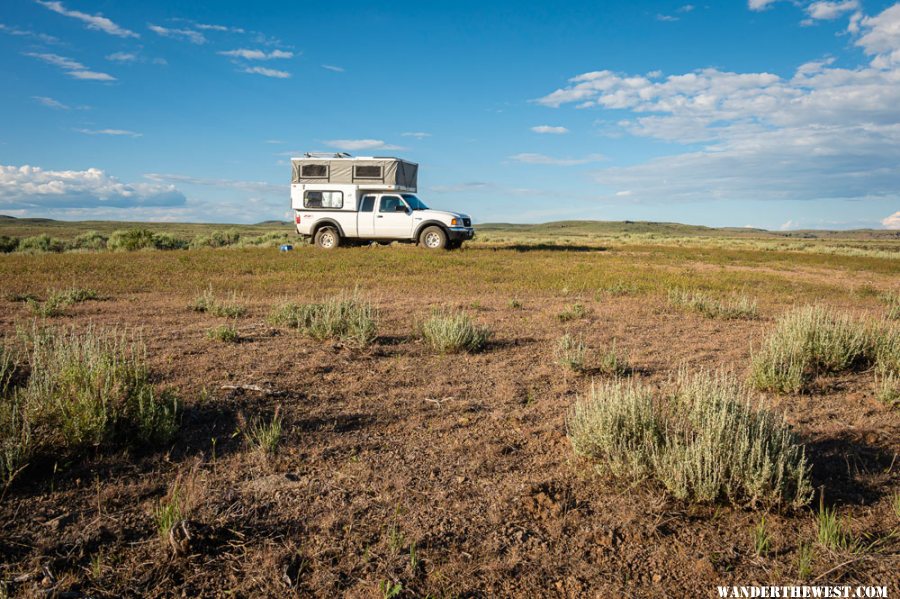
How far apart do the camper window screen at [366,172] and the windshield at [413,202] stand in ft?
4.03

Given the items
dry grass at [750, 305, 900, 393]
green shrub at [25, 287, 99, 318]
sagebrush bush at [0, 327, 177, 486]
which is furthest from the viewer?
green shrub at [25, 287, 99, 318]

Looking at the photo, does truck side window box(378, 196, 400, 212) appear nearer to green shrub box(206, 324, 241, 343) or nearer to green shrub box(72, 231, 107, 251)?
green shrub box(206, 324, 241, 343)

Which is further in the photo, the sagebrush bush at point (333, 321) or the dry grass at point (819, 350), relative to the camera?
the sagebrush bush at point (333, 321)

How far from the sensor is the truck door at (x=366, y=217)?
2095 centimetres

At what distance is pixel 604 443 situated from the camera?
12.4 ft

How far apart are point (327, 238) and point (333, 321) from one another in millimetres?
14998

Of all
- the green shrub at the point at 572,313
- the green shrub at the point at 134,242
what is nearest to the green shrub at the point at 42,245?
the green shrub at the point at 134,242

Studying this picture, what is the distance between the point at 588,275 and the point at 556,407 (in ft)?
35.2

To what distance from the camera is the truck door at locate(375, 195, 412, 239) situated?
20.8m

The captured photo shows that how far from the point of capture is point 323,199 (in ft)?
69.9

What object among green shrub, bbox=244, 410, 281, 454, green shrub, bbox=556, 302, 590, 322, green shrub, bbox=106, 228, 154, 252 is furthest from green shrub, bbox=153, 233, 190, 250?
green shrub, bbox=244, 410, 281, 454

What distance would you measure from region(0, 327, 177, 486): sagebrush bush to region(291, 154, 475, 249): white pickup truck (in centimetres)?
1671

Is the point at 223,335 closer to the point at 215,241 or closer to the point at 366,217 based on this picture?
the point at 366,217

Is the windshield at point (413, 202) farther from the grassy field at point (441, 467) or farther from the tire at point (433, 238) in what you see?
the grassy field at point (441, 467)
